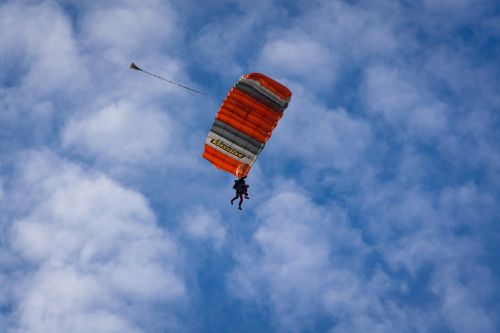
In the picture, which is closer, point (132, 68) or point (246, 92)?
point (132, 68)

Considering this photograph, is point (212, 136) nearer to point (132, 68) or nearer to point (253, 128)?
point (253, 128)

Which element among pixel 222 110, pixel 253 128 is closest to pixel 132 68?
pixel 222 110

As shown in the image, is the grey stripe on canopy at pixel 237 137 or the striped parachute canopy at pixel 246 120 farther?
the grey stripe on canopy at pixel 237 137

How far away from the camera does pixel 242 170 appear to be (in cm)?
2444

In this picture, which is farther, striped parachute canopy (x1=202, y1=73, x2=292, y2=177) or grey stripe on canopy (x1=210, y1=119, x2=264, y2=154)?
grey stripe on canopy (x1=210, y1=119, x2=264, y2=154)

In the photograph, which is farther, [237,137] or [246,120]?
[237,137]

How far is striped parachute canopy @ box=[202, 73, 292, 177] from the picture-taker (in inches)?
916

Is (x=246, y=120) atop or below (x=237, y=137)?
atop

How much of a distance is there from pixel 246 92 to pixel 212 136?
105 inches

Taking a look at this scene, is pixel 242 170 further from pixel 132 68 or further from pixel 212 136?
pixel 132 68

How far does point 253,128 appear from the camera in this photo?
2388cm

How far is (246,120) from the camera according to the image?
23.8 meters

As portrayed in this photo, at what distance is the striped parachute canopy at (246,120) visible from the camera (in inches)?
916

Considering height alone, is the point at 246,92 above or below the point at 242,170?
above
